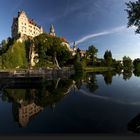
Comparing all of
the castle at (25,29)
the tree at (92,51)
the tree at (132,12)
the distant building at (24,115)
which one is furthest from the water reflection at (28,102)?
the tree at (132,12)

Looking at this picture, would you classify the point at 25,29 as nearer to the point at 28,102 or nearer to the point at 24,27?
the point at 24,27

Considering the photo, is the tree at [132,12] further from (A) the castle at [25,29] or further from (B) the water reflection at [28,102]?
(B) the water reflection at [28,102]

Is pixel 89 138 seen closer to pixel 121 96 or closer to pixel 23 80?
pixel 121 96

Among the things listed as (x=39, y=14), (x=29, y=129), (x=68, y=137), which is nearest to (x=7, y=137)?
(x=68, y=137)

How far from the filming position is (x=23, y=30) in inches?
139

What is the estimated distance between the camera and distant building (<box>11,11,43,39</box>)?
10.5 feet

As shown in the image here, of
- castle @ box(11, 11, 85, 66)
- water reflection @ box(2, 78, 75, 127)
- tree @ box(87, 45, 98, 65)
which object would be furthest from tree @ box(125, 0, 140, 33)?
water reflection @ box(2, 78, 75, 127)

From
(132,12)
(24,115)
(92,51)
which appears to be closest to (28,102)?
(24,115)

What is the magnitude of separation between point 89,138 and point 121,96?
18.0 feet

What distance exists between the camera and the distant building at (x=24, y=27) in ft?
10.5

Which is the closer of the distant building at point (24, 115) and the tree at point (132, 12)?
the tree at point (132, 12)

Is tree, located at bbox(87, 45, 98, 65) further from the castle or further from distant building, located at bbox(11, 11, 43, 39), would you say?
distant building, located at bbox(11, 11, 43, 39)

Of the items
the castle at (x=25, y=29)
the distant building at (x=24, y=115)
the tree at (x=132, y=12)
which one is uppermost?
the tree at (x=132, y=12)

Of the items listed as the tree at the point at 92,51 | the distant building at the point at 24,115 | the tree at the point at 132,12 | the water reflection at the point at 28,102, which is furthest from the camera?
the water reflection at the point at 28,102
